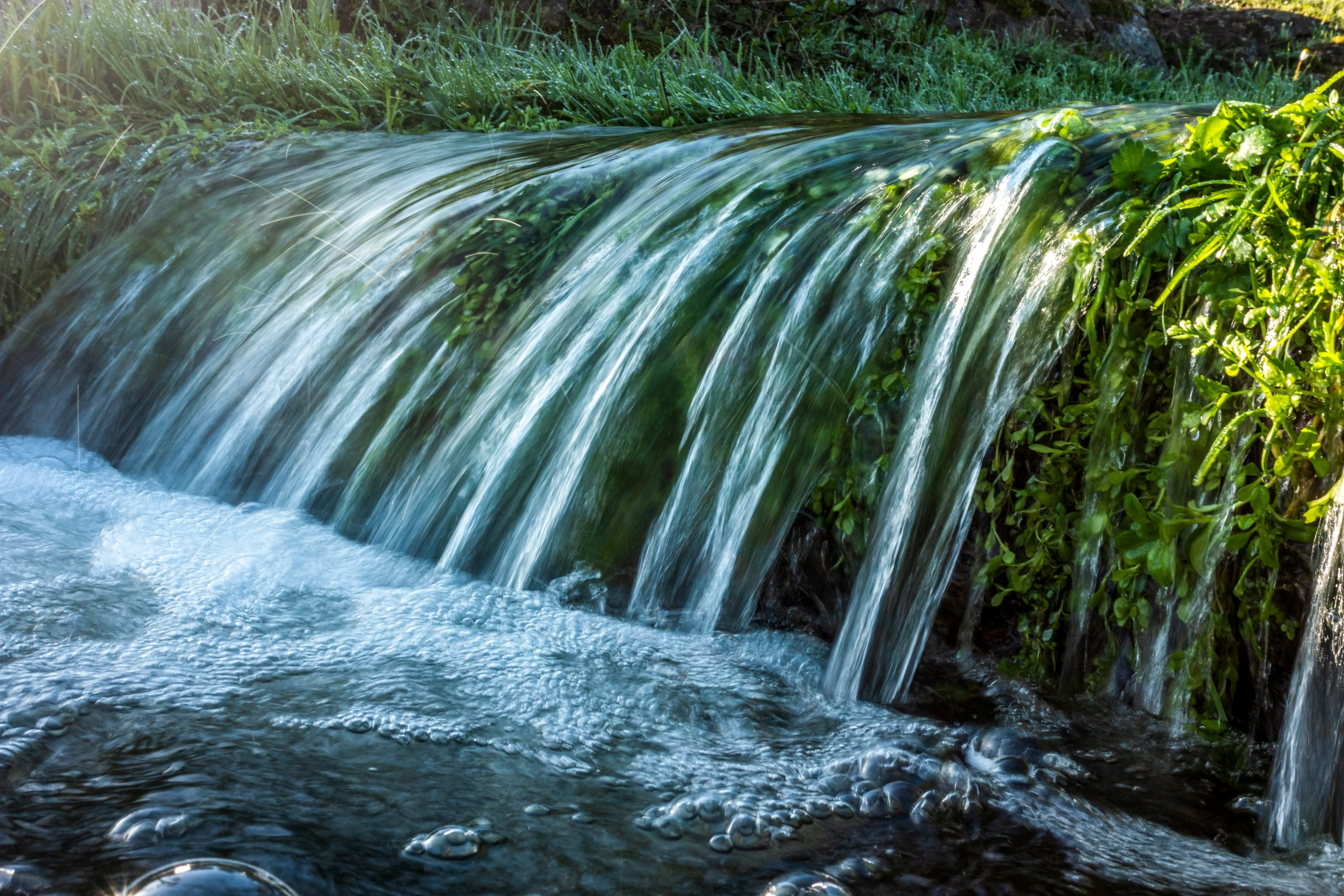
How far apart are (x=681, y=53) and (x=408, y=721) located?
5452 mm

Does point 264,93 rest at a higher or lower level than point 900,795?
higher

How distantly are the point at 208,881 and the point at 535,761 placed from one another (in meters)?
0.66

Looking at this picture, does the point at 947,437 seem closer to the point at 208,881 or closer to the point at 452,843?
the point at 452,843

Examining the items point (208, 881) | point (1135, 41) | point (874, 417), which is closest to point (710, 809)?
point (208, 881)

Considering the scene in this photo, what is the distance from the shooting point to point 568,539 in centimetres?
289

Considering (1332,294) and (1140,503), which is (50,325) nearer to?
(1140,503)

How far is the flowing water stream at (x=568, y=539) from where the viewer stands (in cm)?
167

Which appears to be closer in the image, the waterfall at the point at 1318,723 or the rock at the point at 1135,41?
the waterfall at the point at 1318,723

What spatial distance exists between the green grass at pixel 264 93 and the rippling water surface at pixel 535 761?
3058mm

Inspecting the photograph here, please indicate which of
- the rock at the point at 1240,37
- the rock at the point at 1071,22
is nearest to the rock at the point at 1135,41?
the rock at the point at 1071,22

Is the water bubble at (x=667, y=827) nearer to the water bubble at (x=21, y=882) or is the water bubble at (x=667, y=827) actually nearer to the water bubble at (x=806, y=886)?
the water bubble at (x=806, y=886)

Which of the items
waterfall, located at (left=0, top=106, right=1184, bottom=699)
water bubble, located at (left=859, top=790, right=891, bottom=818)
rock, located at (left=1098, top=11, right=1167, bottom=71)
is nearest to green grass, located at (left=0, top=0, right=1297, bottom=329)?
waterfall, located at (left=0, top=106, right=1184, bottom=699)

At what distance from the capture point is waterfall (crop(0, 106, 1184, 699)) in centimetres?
245

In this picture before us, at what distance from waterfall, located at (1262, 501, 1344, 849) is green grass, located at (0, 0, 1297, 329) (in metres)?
4.17
